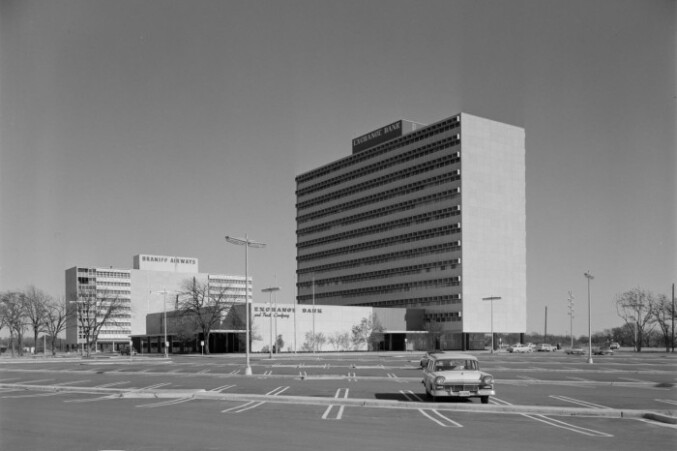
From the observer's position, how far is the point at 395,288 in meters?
145

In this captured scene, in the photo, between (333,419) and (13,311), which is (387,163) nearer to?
(13,311)

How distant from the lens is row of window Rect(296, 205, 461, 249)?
13471cm

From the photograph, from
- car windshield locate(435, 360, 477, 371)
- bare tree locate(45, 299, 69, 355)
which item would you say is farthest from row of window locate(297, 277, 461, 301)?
car windshield locate(435, 360, 477, 371)

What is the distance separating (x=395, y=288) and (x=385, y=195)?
19888 millimetres

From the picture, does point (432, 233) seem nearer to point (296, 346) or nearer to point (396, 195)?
point (396, 195)

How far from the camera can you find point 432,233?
138m

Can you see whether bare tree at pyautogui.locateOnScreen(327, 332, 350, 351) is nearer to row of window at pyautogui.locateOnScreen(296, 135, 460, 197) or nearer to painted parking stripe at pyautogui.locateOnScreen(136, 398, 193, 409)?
row of window at pyautogui.locateOnScreen(296, 135, 460, 197)

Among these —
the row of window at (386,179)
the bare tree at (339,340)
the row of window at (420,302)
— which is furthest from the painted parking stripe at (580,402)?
the row of window at (386,179)

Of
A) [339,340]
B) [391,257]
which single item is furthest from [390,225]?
[339,340]

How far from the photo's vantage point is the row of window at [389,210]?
13525cm

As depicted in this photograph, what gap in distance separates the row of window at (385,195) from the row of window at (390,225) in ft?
16.9

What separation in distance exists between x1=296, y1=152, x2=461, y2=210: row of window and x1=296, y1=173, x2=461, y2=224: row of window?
1.83m

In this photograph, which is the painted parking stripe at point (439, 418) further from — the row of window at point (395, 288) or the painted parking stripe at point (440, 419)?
the row of window at point (395, 288)

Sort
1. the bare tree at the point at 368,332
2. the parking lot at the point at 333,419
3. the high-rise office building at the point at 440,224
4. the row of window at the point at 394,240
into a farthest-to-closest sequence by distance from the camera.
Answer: the row of window at the point at 394,240
the high-rise office building at the point at 440,224
the bare tree at the point at 368,332
the parking lot at the point at 333,419
